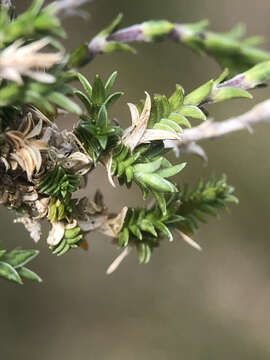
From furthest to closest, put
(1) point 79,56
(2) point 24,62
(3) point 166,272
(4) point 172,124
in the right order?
(3) point 166,272
(1) point 79,56
(4) point 172,124
(2) point 24,62

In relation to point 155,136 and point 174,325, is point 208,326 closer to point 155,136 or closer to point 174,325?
point 174,325

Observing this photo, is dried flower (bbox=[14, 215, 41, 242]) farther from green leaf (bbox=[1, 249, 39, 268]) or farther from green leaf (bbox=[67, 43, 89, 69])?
green leaf (bbox=[67, 43, 89, 69])

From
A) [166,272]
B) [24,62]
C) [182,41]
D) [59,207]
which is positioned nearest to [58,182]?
[59,207]

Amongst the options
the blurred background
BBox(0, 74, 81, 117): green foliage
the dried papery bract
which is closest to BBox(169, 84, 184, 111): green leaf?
the dried papery bract

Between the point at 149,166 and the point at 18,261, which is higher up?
the point at 149,166

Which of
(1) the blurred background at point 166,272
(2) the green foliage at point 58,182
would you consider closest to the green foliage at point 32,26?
(2) the green foliage at point 58,182

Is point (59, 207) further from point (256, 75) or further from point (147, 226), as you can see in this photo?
point (256, 75)
